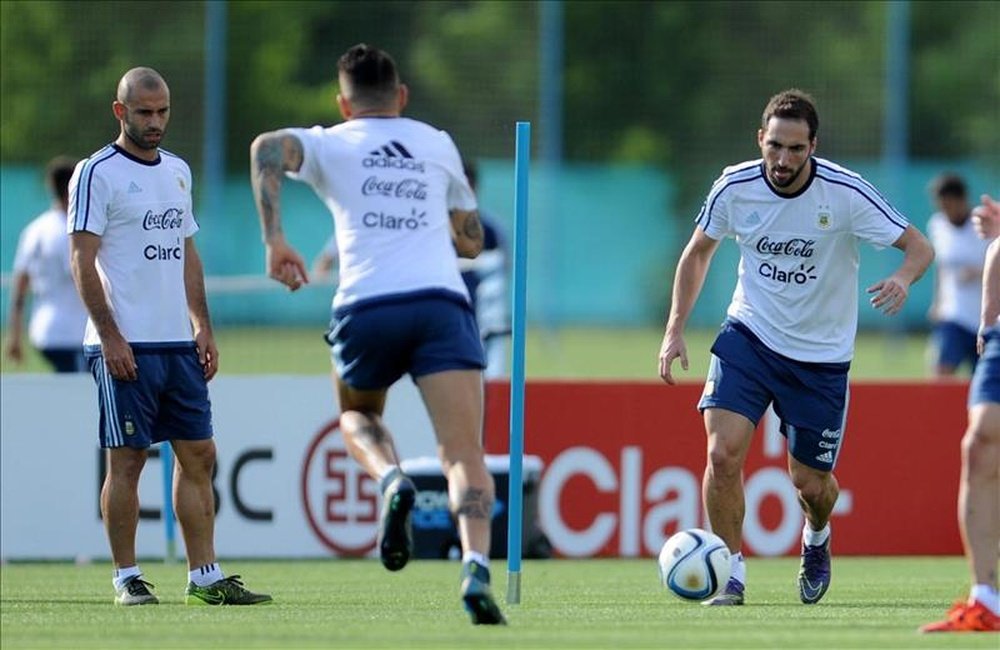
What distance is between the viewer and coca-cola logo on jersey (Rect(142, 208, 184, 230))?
905cm

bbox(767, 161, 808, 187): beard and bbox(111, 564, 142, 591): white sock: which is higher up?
bbox(767, 161, 808, 187): beard

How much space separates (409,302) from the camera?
24.6ft

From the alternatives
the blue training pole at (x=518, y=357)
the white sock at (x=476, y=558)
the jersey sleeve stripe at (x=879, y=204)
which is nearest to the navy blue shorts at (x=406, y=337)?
the white sock at (x=476, y=558)

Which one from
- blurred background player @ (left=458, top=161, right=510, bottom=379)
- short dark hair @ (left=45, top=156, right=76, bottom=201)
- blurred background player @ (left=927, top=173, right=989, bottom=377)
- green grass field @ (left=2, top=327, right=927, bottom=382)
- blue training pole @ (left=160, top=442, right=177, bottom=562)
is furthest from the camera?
green grass field @ (left=2, top=327, right=927, bottom=382)

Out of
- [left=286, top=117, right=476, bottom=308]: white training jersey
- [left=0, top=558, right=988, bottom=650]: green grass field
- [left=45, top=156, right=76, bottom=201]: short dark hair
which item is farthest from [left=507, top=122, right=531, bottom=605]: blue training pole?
[left=45, top=156, right=76, bottom=201]: short dark hair

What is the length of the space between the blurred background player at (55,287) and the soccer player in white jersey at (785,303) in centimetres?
592

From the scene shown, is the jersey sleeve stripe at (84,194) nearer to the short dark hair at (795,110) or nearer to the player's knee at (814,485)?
the short dark hair at (795,110)

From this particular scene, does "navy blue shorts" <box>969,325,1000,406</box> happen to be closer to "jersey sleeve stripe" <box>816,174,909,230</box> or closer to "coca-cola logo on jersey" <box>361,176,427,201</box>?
"jersey sleeve stripe" <box>816,174,909,230</box>

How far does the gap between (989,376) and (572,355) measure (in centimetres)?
2348

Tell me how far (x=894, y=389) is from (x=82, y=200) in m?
6.11

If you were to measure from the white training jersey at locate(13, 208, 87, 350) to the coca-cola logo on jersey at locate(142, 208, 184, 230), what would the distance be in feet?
16.6

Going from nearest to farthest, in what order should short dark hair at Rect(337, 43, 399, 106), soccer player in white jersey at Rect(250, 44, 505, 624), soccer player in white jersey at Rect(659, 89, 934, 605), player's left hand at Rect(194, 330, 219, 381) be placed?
soccer player in white jersey at Rect(250, 44, 505, 624) < short dark hair at Rect(337, 43, 399, 106) < soccer player in white jersey at Rect(659, 89, 934, 605) < player's left hand at Rect(194, 330, 219, 381)

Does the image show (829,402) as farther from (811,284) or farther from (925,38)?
(925,38)

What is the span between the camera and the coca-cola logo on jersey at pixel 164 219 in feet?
29.7
